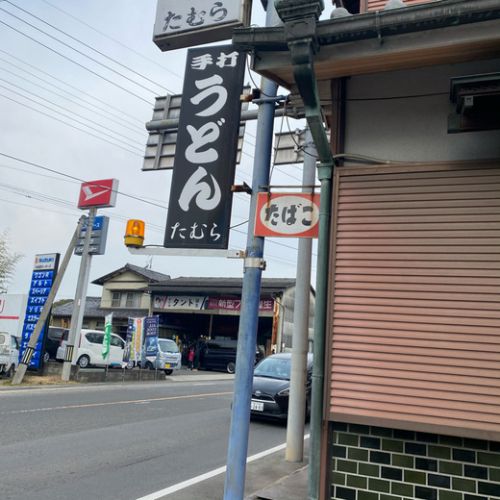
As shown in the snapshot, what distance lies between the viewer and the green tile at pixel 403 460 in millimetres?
4098

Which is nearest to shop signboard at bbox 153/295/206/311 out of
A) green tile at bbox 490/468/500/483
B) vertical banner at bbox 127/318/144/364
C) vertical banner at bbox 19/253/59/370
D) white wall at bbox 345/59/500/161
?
vertical banner at bbox 127/318/144/364

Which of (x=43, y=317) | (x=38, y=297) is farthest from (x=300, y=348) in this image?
(x=38, y=297)

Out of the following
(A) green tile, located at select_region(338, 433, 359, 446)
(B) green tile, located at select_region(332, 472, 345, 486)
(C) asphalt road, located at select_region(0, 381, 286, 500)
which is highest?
(A) green tile, located at select_region(338, 433, 359, 446)

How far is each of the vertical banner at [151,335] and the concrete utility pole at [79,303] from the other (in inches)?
162

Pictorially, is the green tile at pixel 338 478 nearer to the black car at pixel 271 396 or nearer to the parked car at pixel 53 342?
the black car at pixel 271 396

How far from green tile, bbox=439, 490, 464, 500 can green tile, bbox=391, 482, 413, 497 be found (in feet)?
0.76

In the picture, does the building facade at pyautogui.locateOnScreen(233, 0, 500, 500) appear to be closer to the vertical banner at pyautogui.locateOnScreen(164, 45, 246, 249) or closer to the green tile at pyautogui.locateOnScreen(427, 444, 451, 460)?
the green tile at pyautogui.locateOnScreen(427, 444, 451, 460)

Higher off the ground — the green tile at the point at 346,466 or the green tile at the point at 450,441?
the green tile at the point at 450,441

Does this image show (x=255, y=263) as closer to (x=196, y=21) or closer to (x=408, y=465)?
(x=408, y=465)

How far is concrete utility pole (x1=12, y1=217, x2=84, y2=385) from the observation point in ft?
51.2

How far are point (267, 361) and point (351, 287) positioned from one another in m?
8.49

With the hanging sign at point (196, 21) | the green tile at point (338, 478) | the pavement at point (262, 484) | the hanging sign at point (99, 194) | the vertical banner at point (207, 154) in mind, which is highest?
the hanging sign at point (99, 194)

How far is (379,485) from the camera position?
4.17m

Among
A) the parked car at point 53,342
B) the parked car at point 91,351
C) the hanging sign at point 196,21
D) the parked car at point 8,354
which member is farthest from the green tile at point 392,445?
the parked car at point 53,342
